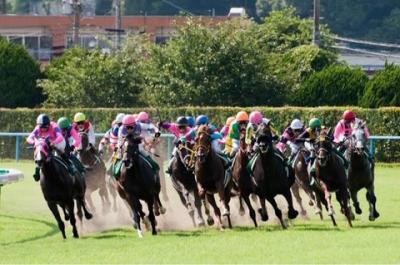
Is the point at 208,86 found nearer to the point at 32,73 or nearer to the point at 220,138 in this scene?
the point at 32,73

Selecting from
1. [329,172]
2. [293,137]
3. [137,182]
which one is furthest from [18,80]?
[329,172]

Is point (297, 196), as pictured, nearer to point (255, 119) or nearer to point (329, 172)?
point (329, 172)

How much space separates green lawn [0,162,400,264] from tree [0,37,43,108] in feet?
106

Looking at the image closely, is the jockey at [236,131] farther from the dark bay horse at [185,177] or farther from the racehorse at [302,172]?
the racehorse at [302,172]

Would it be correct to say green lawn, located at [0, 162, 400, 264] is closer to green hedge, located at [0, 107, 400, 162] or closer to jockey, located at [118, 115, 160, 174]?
jockey, located at [118, 115, 160, 174]

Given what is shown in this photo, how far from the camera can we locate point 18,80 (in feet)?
193

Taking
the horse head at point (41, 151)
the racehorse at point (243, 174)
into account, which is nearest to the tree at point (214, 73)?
the racehorse at point (243, 174)

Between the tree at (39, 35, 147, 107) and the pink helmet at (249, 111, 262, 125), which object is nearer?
the pink helmet at (249, 111, 262, 125)

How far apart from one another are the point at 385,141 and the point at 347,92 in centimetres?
759

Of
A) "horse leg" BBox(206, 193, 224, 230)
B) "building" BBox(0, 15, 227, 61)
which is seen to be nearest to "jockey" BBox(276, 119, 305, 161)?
"horse leg" BBox(206, 193, 224, 230)

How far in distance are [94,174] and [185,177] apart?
3.43 m

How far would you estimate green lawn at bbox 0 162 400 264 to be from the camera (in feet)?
59.1

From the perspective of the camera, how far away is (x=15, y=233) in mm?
24344

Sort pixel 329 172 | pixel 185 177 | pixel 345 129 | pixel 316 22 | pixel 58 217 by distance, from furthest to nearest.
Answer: pixel 316 22 → pixel 185 177 → pixel 345 129 → pixel 329 172 → pixel 58 217
